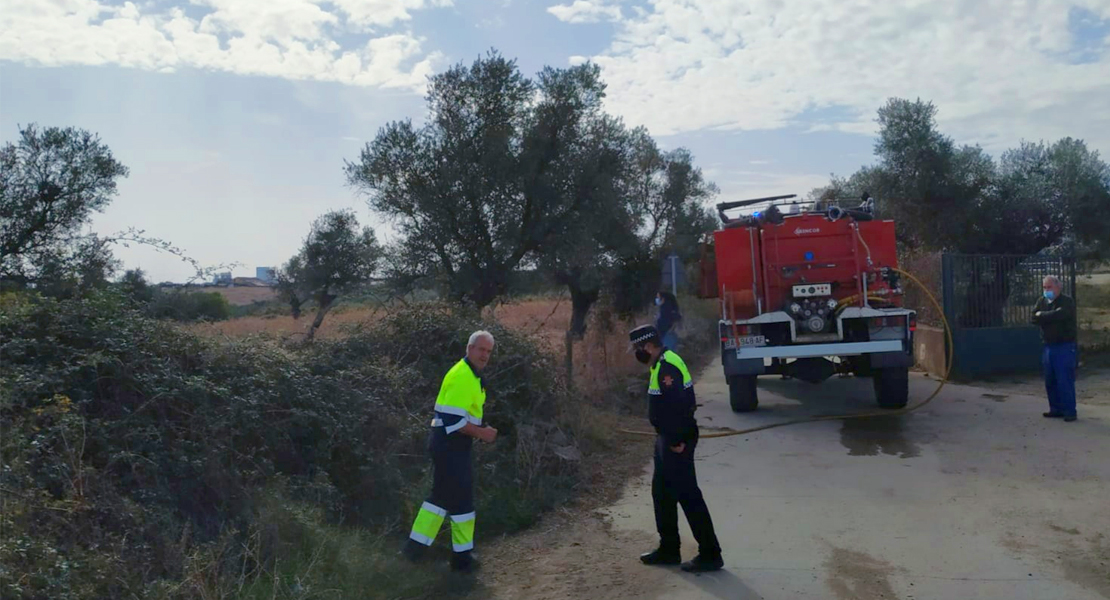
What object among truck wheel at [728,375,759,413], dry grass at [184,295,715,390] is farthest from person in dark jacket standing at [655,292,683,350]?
truck wheel at [728,375,759,413]

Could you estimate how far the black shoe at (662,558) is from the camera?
20.7 feet

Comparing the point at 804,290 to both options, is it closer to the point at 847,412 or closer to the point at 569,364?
the point at 847,412

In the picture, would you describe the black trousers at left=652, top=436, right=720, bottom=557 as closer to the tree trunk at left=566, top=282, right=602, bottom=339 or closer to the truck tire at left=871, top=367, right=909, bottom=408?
the truck tire at left=871, top=367, right=909, bottom=408

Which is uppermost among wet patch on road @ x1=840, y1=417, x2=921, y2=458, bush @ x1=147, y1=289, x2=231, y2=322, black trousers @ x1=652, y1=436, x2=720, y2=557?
bush @ x1=147, y1=289, x2=231, y2=322

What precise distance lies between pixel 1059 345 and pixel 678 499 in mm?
7386

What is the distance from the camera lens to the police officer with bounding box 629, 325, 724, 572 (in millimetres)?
6156

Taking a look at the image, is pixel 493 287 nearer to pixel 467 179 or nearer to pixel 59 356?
pixel 467 179

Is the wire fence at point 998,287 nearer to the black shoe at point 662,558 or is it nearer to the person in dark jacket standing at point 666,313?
the person in dark jacket standing at point 666,313

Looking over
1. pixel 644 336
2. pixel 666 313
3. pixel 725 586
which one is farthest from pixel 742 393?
pixel 725 586

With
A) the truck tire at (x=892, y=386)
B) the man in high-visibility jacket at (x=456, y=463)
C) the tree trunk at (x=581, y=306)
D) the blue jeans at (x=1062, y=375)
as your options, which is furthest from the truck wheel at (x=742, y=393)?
the tree trunk at (x=581, y=306)

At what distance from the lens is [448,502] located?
6.30 meters

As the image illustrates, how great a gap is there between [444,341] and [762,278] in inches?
198

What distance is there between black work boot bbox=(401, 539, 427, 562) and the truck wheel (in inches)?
290

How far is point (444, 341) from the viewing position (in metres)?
10.2
